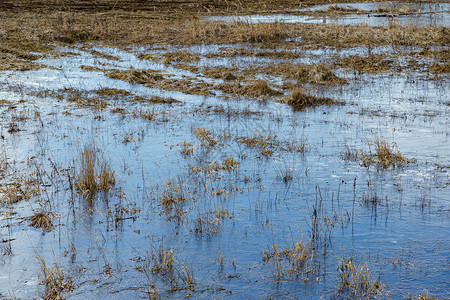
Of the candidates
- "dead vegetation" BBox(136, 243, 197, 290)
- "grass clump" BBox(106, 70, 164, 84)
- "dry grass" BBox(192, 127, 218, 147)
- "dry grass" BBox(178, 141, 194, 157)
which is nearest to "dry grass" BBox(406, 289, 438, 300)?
"dead vegetation" BBox(136, 243, 197, 290)

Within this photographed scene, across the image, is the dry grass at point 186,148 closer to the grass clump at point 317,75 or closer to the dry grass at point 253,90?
the dry grass at point 253,90

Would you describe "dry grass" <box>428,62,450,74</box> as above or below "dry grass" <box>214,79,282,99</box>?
above

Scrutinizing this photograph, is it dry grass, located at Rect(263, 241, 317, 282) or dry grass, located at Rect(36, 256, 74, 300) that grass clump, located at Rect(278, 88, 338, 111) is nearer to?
dry grass, located at Rect(263, 241, 317, 282)

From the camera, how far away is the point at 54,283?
4742 millimetres

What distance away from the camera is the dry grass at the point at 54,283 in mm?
4594

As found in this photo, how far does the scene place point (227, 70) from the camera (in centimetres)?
1482

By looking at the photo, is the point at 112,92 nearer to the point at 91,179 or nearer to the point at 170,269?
the point at 91,179

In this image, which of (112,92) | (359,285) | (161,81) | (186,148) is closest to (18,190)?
(186,148)

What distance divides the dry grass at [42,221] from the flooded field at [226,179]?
0.02 metres

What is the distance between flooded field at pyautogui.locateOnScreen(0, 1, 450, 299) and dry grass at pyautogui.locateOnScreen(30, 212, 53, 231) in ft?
0.07

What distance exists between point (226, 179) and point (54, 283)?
345 centimetres

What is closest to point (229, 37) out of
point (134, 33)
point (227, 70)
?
point (134, 33)

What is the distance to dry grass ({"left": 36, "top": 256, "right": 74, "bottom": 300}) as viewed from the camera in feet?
15.1

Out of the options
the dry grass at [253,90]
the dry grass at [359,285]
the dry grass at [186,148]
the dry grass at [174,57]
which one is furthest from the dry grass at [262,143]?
the dry grass at [174,57]
